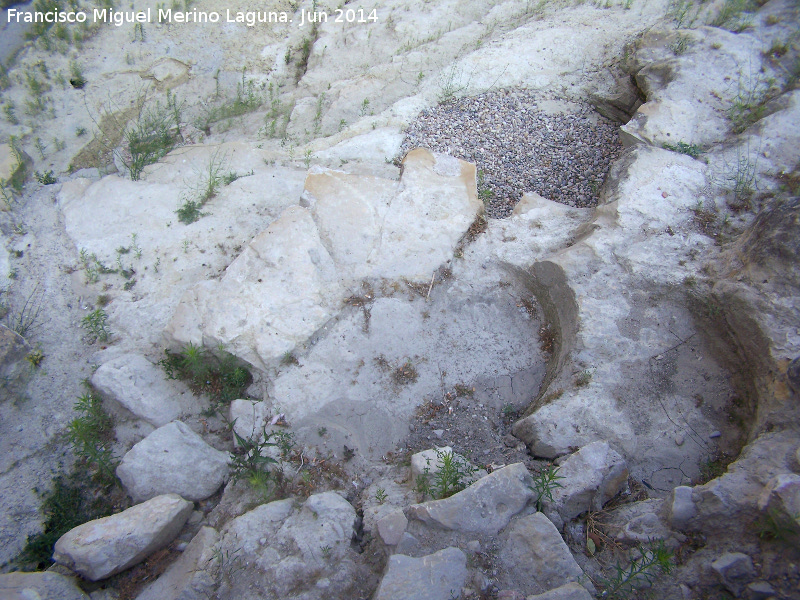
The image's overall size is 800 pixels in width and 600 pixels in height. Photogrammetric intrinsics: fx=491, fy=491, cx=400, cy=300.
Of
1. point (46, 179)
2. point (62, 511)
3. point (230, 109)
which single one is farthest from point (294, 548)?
point (230, 109)

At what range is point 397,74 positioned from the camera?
8.02 m

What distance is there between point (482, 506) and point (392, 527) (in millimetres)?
554

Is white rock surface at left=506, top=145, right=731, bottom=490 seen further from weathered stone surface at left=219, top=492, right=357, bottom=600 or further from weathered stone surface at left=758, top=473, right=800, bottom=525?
weathered stone surface at left=219, top=492, right=357, bottom=600

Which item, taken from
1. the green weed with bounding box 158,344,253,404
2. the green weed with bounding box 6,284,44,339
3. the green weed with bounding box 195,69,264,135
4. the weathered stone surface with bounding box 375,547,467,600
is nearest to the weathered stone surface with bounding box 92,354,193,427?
the green weed with bounding box 158,344,253,404

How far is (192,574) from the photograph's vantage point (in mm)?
3061

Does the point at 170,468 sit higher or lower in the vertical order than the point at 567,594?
lower

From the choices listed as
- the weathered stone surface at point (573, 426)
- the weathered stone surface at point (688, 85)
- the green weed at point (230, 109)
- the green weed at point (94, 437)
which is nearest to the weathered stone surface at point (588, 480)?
the weathered stone surface at point (573, 426)

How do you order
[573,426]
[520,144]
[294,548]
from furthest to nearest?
[520,144] < [573,426] < [294,548]

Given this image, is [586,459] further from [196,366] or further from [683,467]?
[196,366]

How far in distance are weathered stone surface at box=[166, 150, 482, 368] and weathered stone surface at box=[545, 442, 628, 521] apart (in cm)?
225

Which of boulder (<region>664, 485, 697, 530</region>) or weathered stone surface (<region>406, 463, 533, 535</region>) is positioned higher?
boulder (<region>664, 485, 697, 530</region>)

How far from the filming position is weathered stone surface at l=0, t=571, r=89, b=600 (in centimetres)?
293

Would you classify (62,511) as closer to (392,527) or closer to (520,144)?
(392,527)

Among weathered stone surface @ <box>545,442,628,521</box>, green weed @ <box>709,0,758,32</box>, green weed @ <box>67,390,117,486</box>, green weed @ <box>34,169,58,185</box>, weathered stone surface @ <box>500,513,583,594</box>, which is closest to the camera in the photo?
weathered stone surface @ <box>500,513,583,594</box>
